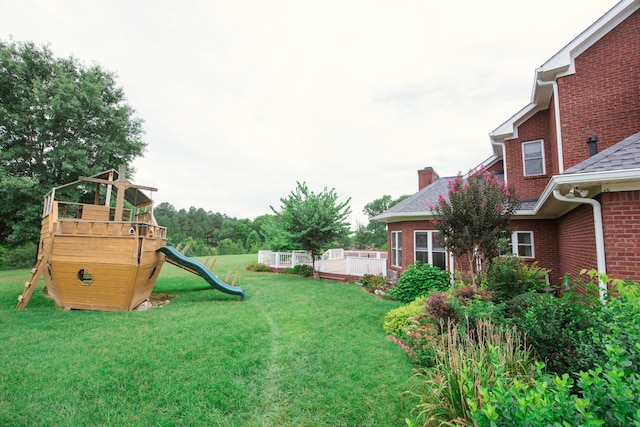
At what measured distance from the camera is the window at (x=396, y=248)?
11448mm

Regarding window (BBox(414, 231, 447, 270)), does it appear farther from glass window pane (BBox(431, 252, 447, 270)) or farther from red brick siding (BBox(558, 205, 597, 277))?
red brick siding (BBox(558, 205, 597, 277))

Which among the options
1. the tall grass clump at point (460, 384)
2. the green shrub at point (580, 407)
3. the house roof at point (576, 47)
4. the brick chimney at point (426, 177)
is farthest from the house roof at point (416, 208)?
the green shrub at point (580, 407)

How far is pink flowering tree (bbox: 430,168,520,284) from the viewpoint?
6.20 metres

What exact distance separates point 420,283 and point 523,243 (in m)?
3.77

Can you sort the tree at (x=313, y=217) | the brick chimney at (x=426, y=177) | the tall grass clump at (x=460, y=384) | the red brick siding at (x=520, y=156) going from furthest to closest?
the brick chimney at (x=426, y=177), the tree at (x=313, y=217), the red brick siding at (x=520, y=156), the tall grass clump at (x=460, y=384)

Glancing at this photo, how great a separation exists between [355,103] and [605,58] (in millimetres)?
9749

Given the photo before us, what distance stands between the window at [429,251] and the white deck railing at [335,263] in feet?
6.97

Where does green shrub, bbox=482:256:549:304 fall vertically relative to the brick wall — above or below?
below

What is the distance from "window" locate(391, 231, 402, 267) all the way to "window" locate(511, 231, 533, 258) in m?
3.98

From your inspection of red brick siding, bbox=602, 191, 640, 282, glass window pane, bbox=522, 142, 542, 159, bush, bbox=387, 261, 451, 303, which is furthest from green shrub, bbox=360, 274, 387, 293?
red brick siding, bbox=602, 191, 640, 282

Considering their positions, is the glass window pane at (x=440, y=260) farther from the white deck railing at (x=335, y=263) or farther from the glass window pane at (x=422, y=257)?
the white deck railing at (x=335, y=263)

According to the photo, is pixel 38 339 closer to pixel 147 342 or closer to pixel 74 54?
pixel 147 342

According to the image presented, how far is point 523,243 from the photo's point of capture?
905 cm

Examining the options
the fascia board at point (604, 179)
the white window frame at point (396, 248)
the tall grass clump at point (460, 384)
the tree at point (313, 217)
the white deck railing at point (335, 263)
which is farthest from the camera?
the tree at point (313, 217)
